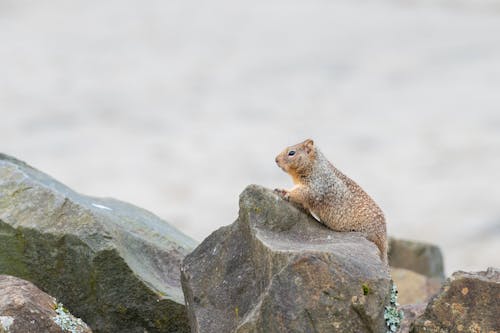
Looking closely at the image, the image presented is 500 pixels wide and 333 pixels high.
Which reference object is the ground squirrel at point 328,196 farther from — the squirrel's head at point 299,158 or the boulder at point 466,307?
the boulder at point 466,307

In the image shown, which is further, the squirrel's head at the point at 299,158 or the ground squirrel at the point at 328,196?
the squirrel's head at the point at 299,158

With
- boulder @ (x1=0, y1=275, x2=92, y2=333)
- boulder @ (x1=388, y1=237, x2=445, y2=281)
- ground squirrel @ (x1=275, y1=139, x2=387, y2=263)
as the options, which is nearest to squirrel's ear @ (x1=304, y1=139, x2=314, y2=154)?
ground squirrel @ (x1=275, y1=139, x2=387, y2=263)

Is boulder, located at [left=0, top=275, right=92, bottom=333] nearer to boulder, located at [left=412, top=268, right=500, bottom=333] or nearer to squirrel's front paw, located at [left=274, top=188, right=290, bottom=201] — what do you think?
squirrel's front paw, located at [left=274, top=188, right=290, bottom=201]

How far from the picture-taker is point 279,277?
787 centimetres

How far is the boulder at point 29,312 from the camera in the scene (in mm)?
8156

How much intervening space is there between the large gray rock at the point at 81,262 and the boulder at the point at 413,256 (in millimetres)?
5541

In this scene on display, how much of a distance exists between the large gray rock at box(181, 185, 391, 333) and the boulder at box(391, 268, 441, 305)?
3.86 meters

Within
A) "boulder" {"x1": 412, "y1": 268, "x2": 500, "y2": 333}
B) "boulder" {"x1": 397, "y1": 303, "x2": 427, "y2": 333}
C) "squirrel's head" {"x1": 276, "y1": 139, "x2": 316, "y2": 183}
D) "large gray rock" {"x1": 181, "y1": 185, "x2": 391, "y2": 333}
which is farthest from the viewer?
"squirrel's head" {"x1": 276, "y1": 139, "x2": 316, "y2": 183}

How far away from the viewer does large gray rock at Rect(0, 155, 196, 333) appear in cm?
924

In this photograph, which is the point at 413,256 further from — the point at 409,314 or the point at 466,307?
the point at 466,307

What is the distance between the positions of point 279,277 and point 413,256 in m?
7.10

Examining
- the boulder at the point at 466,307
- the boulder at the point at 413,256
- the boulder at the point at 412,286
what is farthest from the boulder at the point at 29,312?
the boulder at the point at 413,256

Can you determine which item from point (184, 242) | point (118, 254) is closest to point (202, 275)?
point (118, 254)

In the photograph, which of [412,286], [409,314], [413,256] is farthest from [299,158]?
[413,256]
